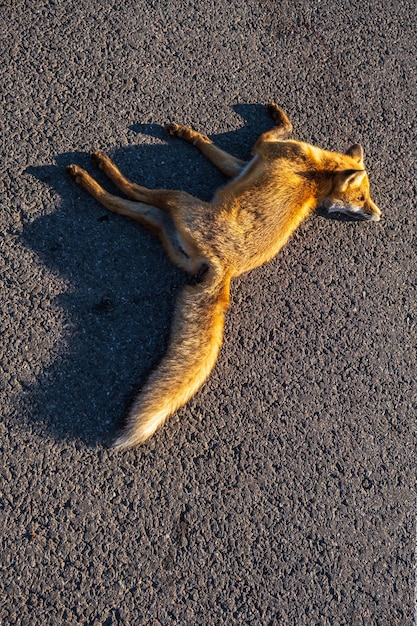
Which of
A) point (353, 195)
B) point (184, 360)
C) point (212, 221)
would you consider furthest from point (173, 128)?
point (184, 360)

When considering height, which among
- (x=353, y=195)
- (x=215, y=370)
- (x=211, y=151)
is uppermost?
(x=211, y=151)

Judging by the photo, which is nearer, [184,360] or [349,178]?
[184,360]

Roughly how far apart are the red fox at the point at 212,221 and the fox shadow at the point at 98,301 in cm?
12

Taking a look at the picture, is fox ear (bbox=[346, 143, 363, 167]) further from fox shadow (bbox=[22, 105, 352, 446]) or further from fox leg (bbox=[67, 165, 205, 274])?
fox leg (bbox=[67, 165, 205, 274])

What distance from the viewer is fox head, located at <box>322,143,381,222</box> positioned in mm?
4164

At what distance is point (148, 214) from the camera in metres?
3.83

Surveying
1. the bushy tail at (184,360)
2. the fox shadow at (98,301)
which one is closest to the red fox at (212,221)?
the bushy tail at (184,360)

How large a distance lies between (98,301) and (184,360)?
0.71m

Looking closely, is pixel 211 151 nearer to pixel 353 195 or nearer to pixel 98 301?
pixel 353 195

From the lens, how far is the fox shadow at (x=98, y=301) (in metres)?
3.55

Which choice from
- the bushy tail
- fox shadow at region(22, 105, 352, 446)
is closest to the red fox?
the bushy tail

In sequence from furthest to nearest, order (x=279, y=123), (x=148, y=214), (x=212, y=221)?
(x=279, y=123)
(x=148, y=214)
(x=212, y=221)

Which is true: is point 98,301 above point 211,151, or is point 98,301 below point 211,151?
below

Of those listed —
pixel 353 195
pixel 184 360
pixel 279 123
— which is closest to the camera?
pixel 184 360
